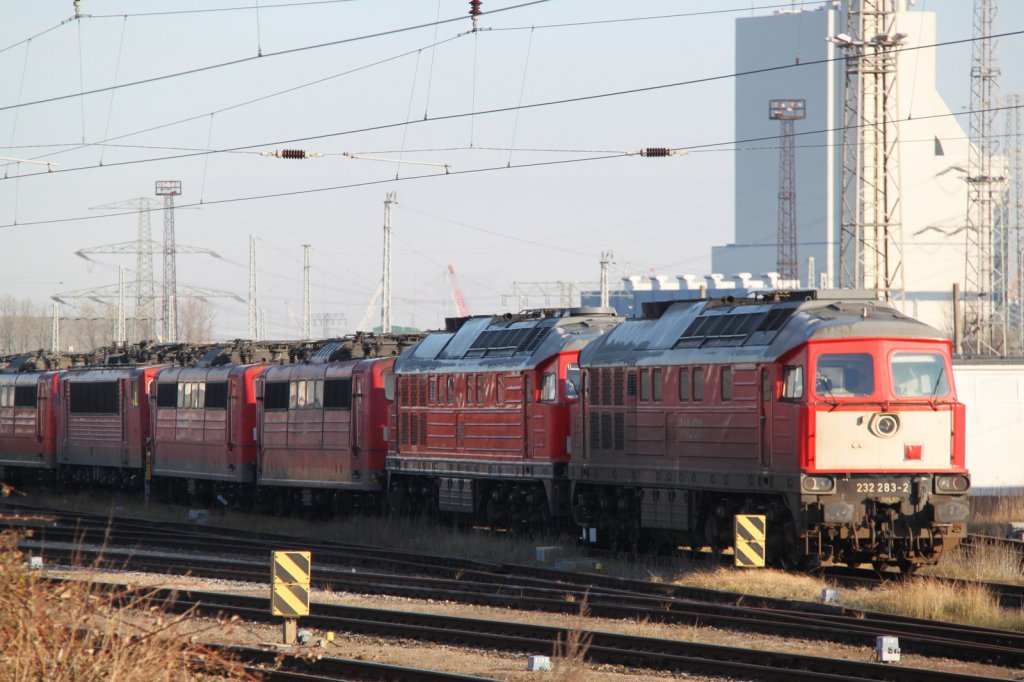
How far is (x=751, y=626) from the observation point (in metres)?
17.5

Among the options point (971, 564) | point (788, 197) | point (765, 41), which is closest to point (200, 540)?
point (971, 564)

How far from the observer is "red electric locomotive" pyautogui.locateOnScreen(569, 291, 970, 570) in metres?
21.8

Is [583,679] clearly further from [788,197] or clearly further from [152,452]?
[788,197]

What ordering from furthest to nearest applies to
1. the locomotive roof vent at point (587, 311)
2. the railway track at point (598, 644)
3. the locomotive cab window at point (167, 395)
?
the locomotive cab window at point (167, 395) < the locomotive roof vent at point (587, 311) < the railway track at point (598, 644)

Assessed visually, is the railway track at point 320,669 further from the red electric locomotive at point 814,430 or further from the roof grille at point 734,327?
the roof grille at point 734,327

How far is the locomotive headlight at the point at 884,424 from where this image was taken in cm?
2192

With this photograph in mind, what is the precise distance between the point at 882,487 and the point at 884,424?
957 millimetres

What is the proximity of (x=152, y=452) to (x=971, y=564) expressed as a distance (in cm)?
2927

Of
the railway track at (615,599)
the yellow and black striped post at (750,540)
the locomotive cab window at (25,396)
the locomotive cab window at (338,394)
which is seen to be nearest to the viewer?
the railway track at (615,599)

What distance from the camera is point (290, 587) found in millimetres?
16766

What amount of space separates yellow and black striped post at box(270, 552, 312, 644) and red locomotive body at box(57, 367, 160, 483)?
30954 mm

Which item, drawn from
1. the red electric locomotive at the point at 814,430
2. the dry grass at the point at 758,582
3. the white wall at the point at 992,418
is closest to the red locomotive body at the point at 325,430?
the red electric locomotive at the point at 814,430

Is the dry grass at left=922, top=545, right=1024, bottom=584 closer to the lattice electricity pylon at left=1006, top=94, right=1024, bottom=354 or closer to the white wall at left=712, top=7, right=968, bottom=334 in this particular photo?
the lattice electricity pylon at left=1006, top=94, right=1024, bottom=354

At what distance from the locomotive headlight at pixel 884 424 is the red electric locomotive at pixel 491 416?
27.1 feet
